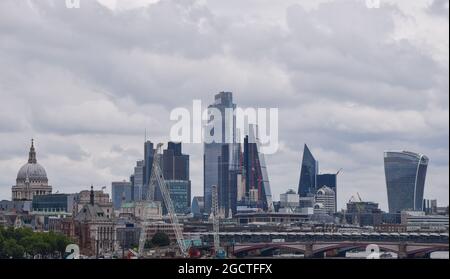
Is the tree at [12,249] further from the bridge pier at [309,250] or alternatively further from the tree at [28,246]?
the bridge pier at [309,250]

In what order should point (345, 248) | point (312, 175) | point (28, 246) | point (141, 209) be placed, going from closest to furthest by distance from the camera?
point (345, 248) → point (28, 246) → point (312, 175) → point (141, 209)

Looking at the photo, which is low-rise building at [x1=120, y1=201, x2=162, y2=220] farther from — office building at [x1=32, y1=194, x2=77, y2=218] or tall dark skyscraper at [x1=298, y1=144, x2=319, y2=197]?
tall dark skyscraper at [x1=298, y1=144, x2=319, y2=197]

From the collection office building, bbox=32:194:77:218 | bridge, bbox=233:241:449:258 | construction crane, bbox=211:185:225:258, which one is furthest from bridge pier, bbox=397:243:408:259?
office building, bbox=32:194:77:218

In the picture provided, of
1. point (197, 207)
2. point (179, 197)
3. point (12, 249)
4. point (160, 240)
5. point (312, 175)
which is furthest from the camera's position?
point (197, 207)

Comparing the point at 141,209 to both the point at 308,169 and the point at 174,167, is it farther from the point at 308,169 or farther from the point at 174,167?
the point at 308,169

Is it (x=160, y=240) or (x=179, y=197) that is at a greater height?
(x=179, y=197)

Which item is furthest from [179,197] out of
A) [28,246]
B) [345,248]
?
[345,248]

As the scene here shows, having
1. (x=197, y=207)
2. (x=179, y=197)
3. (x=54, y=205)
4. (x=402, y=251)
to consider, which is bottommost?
(x=402, y=251)

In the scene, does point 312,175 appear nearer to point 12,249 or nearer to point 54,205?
point 12,249

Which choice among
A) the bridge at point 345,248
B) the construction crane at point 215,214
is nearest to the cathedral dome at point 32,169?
the bridge at point 345,248

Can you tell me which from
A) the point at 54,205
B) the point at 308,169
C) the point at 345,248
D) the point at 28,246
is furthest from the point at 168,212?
the point at 308,169

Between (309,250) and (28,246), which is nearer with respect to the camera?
(309,250)
